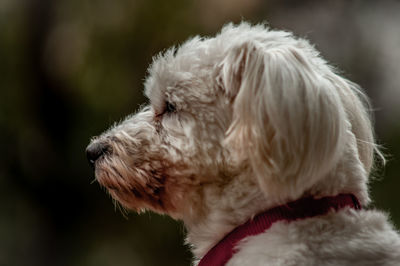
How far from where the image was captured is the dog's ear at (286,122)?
5.54 feet

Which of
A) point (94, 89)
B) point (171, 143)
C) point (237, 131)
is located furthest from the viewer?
point (94, 89)

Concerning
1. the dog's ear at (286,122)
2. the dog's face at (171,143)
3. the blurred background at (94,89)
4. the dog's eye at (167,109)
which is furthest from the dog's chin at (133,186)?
the blurred background at (94,89)

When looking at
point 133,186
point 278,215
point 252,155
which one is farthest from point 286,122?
point 133,186

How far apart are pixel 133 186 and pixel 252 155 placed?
55cm

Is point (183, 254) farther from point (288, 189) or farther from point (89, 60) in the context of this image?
point (288, 189)

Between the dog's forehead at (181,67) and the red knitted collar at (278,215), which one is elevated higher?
the dog's forehead at (181,67)

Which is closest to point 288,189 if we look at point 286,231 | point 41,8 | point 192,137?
point 286,231

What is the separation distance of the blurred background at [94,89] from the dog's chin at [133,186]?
3692mm

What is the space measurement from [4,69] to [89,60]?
1215 millimetres

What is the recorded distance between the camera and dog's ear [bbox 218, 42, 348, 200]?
1.69m

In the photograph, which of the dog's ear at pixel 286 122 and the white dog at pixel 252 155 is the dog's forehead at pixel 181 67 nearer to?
the white dog at pixel 252 155

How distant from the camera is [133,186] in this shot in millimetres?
2143

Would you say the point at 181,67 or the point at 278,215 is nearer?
the point at 278,215

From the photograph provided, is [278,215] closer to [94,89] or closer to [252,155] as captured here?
[252,155]
